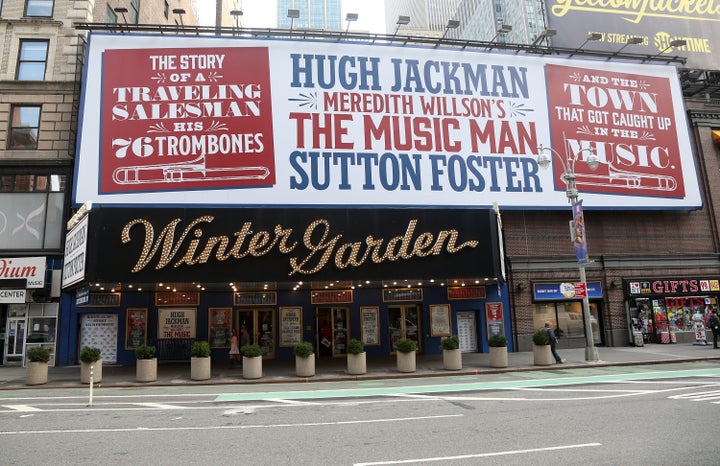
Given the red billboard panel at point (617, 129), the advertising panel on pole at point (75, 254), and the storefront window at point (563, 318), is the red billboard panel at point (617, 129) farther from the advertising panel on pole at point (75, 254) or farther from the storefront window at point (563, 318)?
the advertising panel on pole at point (75, 254)

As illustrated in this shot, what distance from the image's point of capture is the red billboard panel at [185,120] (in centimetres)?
2431

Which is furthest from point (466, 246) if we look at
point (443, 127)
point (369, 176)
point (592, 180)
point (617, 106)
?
point (617, 106)

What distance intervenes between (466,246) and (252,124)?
12.4 m

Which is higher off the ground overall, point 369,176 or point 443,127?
point 443,127

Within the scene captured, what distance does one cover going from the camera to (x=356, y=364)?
19.1 meters

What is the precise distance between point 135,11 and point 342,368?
2588cm

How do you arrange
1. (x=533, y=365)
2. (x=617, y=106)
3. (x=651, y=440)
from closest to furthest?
(x=651, y=440)
(x=533, y=365)
(x=617, y=106)

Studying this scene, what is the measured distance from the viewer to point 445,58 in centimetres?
2861

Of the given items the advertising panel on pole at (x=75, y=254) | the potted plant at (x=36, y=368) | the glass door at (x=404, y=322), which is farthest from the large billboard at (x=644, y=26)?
the potted plant at (x=36, y=368)

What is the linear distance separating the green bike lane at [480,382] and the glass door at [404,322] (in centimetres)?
745

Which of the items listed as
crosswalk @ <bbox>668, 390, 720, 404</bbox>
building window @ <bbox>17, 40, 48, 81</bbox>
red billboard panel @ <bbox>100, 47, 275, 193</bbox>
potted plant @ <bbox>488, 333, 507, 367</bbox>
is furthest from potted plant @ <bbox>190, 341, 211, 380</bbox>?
building window @ <bbox>17, 40, 48, 81</bbox>

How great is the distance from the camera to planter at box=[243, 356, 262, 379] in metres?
18.5

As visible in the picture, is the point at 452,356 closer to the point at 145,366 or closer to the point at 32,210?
the point at 145,366

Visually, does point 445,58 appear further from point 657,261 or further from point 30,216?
point 30,216
